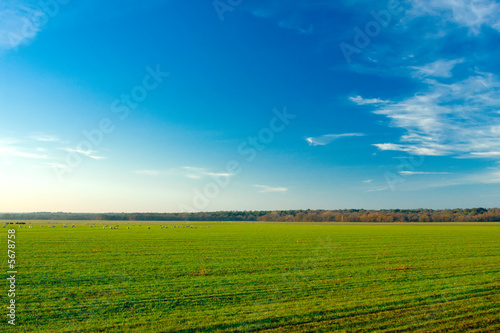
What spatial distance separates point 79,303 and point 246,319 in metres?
6.57

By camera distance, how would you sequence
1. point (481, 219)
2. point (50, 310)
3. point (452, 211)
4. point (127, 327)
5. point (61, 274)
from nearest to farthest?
point (127, 327), point (50, 310), point (61, 274), point (481, 219), point (452, 211)

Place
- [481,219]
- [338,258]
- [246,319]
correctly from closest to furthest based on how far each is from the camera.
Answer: [246,319] < [338,258] < [481,219]

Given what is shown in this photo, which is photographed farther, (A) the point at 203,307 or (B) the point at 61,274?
(B) the point at 61,274

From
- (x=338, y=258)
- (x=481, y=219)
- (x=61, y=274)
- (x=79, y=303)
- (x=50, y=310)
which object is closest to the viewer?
(x=50, y=310)

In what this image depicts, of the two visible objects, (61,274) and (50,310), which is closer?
(50,310)

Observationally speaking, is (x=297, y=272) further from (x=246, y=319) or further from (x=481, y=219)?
(x=481, y=219)

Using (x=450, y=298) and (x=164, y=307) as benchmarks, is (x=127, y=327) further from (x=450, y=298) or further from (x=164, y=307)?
(x=450, y=298)

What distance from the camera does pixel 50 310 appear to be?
33.4ft

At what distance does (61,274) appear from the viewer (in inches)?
643


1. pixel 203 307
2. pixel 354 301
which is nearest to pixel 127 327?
pixel 203 307

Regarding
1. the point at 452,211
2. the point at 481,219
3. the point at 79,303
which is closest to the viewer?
the point at 79,303

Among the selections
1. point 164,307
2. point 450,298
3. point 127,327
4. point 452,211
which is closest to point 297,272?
point 450,298

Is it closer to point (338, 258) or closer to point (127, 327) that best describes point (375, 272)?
point (338, 258)

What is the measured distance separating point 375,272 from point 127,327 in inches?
543
